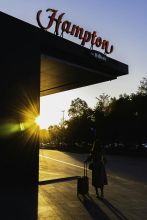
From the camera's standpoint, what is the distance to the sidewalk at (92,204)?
891 centimetres

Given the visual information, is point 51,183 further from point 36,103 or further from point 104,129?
point 104,129

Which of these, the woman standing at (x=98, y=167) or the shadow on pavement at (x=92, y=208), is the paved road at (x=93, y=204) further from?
the woman standing at (x=98, y=167)

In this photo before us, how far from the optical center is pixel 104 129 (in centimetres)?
5862

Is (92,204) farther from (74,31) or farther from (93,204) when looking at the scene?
(74,31)

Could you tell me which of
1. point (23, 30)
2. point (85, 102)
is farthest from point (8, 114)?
point (85, 102)

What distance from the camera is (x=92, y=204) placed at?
10.5 metres

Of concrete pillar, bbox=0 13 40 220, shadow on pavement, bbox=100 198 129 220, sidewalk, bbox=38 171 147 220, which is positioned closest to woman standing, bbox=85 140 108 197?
sidewalk, bbox=38 171 147 220

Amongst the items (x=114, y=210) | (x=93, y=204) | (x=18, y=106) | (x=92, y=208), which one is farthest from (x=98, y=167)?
(x=18, y=106)

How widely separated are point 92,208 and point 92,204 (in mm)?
620

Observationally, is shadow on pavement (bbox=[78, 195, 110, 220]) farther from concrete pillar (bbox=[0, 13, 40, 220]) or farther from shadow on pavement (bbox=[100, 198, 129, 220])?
concrete pillar (bbox=[0, 13, 40, 220])

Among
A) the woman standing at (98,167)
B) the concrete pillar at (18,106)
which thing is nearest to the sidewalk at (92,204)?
the woman standing at (98,167)

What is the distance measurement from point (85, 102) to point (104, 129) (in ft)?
156

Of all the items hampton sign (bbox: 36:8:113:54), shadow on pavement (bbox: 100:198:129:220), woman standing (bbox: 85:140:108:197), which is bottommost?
shadow on pavement (bbox: 100:198:129:220)

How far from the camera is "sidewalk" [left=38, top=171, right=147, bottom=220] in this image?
8909 millimetres
